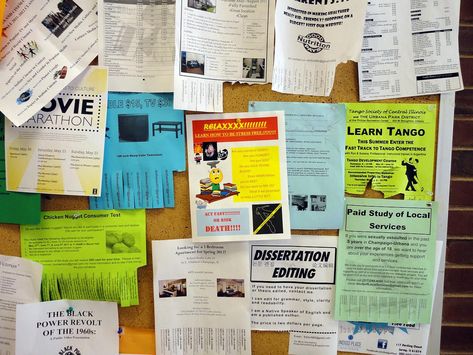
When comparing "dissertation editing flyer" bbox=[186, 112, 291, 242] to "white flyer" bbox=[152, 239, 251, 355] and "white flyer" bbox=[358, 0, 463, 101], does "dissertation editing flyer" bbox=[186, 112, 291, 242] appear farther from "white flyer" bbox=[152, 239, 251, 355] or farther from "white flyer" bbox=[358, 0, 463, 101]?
"white flyer" bbox=[358, 0, 463, 101]

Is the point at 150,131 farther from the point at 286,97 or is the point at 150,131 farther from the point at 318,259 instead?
the point at 318,259

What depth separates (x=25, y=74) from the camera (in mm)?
696

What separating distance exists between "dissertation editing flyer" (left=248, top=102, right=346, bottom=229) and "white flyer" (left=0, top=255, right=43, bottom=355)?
492 mm

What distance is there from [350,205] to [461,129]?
0.29m

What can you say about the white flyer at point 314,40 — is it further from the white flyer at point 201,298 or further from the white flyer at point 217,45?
the white flyer at point 201,298

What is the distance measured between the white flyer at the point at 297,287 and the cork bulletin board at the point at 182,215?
0.03 m

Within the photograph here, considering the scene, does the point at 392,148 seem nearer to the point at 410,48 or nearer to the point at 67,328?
the point at 410,48

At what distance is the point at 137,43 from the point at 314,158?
365mm

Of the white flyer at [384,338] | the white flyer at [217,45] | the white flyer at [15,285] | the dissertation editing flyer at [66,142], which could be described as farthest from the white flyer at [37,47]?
the white flyer at [384,338]

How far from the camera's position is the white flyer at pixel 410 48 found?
27.1 inches

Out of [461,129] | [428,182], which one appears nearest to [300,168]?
[428,182]

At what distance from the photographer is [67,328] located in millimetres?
768

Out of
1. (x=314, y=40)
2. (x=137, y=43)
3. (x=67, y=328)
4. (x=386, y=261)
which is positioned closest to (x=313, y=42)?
(x=314, y=40)

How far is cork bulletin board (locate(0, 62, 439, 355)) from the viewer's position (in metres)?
0.71
